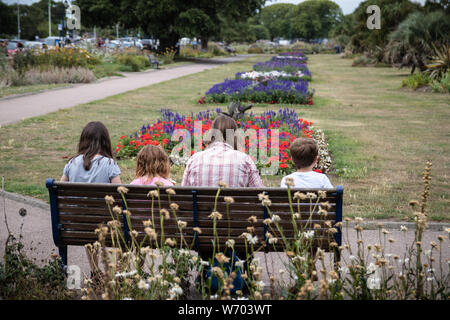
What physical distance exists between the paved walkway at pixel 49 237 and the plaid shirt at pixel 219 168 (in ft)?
2.28

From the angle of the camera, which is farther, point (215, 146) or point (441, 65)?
point (441, 65)

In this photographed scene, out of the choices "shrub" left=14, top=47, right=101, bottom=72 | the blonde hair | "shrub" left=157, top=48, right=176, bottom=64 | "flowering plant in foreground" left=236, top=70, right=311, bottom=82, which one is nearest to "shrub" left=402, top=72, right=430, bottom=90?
"flowering plant in foreground" left=236, top=70, right=311, bottom=82

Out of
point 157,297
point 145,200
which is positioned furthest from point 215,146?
point 157,297

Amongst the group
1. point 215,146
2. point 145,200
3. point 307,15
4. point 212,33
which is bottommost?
point 145,200

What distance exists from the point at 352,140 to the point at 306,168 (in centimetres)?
640

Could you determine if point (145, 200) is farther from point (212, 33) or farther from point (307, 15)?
point (307, 15)

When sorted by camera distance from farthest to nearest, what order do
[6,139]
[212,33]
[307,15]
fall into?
1. [307,15]
2. [212,33]
3. [6,139]

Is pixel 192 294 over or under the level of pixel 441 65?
under

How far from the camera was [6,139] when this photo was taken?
10133 millimetres

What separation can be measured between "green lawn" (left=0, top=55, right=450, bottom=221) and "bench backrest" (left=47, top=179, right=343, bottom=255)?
7.97 ft

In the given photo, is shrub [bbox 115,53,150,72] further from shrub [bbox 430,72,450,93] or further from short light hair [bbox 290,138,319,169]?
short light hair [bbox 290,138,319,169]

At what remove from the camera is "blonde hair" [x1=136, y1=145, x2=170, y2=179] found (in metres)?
4.10

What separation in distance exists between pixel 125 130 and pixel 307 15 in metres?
142

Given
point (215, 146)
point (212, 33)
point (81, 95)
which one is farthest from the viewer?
point (212, 33)
